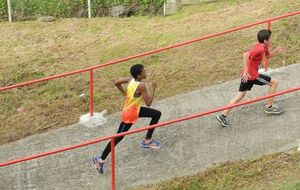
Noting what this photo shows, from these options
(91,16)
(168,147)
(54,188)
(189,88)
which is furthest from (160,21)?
(54,188)

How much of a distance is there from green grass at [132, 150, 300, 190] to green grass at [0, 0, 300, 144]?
3.14m

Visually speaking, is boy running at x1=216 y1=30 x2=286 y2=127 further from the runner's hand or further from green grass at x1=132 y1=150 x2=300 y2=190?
green grass at x1=132 y1=150 x2=300 y2=190

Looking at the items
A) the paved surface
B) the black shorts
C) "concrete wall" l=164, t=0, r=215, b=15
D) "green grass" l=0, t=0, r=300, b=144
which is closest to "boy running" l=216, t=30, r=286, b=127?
the black shorts

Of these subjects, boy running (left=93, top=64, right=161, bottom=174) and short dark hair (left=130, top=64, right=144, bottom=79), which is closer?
boy running (left=93, top=64, right=161, bottom=174)

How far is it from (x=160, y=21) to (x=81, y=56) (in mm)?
2609

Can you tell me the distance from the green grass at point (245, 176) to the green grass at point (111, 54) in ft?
10.3

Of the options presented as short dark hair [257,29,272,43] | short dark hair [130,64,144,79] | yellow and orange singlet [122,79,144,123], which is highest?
short dark hair [257,29,272,43]

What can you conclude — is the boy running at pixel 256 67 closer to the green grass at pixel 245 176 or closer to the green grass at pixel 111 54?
the green grass at pixel 245 176

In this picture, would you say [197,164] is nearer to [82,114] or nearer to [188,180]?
[188,180]

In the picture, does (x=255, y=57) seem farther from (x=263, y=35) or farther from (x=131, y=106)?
(x=131, y=106)

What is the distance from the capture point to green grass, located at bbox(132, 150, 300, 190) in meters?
7.46

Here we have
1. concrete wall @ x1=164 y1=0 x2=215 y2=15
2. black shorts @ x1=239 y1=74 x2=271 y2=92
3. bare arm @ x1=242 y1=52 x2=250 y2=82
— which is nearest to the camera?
bare arm @ x1=242 y1=52 x2=250 y2=82

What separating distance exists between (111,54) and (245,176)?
5998 mm

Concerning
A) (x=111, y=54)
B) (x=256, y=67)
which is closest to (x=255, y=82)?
(x=256, y=67)
